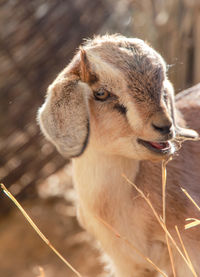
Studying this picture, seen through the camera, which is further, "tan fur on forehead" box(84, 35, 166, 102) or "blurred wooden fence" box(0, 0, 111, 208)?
"blurred wooden fence" box(0, 0, 111, 208)

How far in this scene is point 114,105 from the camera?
8.00 ft

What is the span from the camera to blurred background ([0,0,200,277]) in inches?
178

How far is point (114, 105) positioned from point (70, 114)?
20cm

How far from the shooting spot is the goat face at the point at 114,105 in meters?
2.36

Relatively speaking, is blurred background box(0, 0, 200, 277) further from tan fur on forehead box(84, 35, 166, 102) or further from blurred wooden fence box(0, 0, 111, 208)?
tan fur on forehead box(84, 35, 166, 102)

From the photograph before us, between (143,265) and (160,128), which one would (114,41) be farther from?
(143,265)

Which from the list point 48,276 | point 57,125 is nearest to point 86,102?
point 57,125

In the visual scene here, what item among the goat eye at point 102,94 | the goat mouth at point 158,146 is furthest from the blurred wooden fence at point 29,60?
the goat mouth at point 158,146

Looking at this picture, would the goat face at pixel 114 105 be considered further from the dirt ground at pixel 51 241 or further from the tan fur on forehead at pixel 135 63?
the dirt ground at pixel 51 241

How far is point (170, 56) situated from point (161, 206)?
2.72 metres

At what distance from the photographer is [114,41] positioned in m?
2.59

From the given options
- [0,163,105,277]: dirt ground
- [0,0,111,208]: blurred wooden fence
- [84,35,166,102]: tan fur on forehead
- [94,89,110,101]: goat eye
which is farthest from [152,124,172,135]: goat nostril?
[0,0,111,208]: blurred wooden fence

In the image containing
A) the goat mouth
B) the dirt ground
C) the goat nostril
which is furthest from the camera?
the dirt ground

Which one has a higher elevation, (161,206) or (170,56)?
(170,56)
